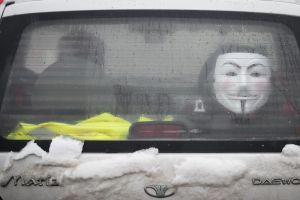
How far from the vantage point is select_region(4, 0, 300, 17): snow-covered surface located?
2.88m

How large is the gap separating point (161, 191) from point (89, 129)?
1.46ft

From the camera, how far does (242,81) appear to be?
2801 millimetres

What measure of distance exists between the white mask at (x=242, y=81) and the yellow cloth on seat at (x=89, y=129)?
1.59 ft

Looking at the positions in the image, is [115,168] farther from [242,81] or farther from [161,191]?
[242,81]

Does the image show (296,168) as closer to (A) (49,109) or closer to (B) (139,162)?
(B) (139,162)

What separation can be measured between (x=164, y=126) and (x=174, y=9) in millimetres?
612

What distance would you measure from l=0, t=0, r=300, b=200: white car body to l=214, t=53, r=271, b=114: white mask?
0.25 metres

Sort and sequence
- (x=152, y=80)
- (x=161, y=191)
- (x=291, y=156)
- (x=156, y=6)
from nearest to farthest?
(x=161, y=191) < (x=291, y=156) < (x=152, y=80) < (x=156, y=6)

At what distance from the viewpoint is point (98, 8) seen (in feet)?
9.49

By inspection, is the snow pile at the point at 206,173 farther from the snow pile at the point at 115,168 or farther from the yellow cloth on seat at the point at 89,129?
the yellow cloth on seat at the point at 89,129

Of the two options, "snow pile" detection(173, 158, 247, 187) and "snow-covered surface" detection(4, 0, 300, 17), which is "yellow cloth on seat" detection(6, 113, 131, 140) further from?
"snow-covered surface" detection(4, 0, 300, 17)

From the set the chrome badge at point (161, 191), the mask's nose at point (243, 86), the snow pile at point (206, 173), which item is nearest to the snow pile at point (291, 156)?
the snow pile at point (206, 173)

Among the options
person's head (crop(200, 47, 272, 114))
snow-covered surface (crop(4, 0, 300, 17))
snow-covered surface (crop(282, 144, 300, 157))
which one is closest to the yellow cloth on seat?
person's head (crop(200, 47, 272, 114))

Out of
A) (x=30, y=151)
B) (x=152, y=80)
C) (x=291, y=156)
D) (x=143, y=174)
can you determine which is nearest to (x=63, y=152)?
(x=30, y=151)
